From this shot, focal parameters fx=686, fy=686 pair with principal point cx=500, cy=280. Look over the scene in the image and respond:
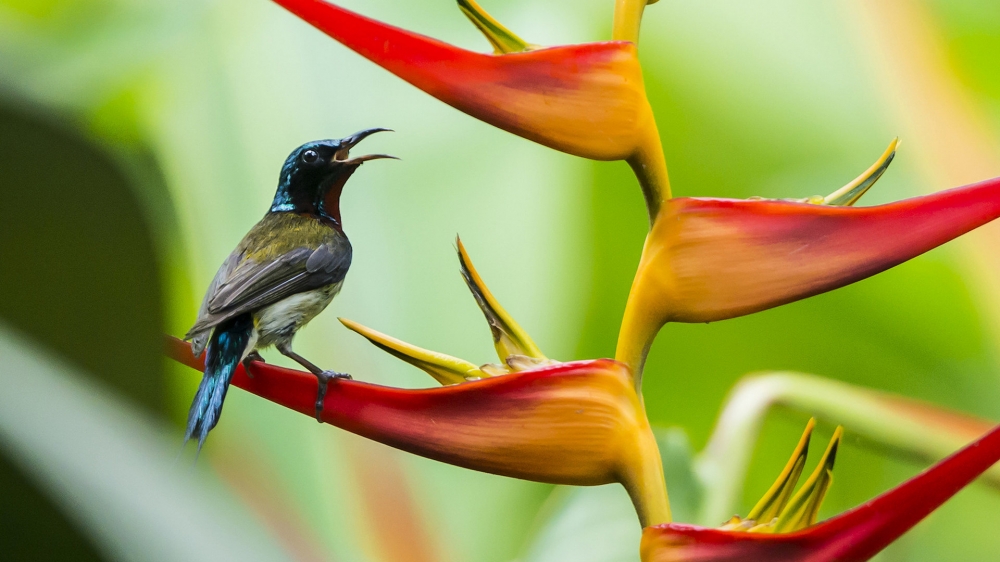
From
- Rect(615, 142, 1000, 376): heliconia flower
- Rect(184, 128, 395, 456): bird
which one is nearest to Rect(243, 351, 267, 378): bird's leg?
Rect(184, 128, 395, 456): bird

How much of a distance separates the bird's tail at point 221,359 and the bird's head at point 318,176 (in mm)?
83

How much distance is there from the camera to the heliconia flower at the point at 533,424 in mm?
288

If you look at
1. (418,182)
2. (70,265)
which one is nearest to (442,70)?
(418,182)

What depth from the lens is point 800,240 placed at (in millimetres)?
284

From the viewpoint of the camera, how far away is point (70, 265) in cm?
47

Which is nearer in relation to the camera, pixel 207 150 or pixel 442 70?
pixel 442 70

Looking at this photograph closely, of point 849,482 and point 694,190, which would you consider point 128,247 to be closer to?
point 694,190

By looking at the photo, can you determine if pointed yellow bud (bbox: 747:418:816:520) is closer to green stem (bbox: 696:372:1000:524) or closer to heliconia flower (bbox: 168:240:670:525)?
Answer: heliconia flower (bbox: 168:240:670:525)

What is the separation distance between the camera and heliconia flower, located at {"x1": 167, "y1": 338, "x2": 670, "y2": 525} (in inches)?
11.3

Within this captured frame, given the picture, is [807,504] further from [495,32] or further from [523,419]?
[495,32]

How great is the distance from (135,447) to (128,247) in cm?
14

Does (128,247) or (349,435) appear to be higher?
(128,247)

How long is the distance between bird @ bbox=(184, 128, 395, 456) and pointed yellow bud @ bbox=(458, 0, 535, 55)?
113 mm

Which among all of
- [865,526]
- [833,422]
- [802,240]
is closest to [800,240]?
[802,240]
